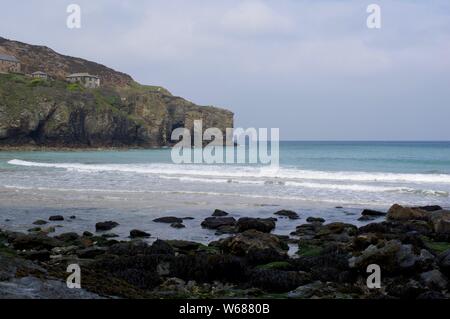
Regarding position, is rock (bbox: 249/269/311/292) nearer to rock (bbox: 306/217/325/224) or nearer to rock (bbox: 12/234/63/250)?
rock (bbox: 12/234/63/250)

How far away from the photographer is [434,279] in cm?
852

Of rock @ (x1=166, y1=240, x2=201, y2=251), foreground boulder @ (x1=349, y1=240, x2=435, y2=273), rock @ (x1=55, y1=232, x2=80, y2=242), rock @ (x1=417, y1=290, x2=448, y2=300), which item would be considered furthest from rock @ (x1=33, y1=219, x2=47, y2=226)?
rock @ (x1=417, y1=290, x2=448, y2=300)

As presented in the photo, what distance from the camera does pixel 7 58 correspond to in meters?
149

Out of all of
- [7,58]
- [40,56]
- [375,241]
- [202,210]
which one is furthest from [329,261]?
[40,56]

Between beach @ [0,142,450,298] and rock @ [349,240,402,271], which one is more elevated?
rock @ [349,240,402,271]

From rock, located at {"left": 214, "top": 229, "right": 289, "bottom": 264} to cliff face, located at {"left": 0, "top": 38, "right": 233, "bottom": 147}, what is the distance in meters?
106

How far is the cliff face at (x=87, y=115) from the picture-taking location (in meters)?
110

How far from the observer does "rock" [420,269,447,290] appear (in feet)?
27.3

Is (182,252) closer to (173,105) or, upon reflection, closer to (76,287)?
(76,287)

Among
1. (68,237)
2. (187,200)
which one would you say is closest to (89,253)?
(68,237)

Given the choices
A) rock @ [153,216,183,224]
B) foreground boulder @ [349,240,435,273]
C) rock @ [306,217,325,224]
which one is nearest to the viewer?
foreground boulder @ [349,240,435,273]

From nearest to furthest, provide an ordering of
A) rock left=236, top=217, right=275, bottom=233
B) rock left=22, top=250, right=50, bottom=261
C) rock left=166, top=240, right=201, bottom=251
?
rock left=22, top=250, right=50, bottom=261 < rock left=166, top=240, right=201, bottom=251 < rock left=236, top=217, right=275, bottom=233

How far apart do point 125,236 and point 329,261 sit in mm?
6890

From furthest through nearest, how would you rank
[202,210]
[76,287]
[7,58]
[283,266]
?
[7,58] → [202,210] → [283,266] → [76,287]
